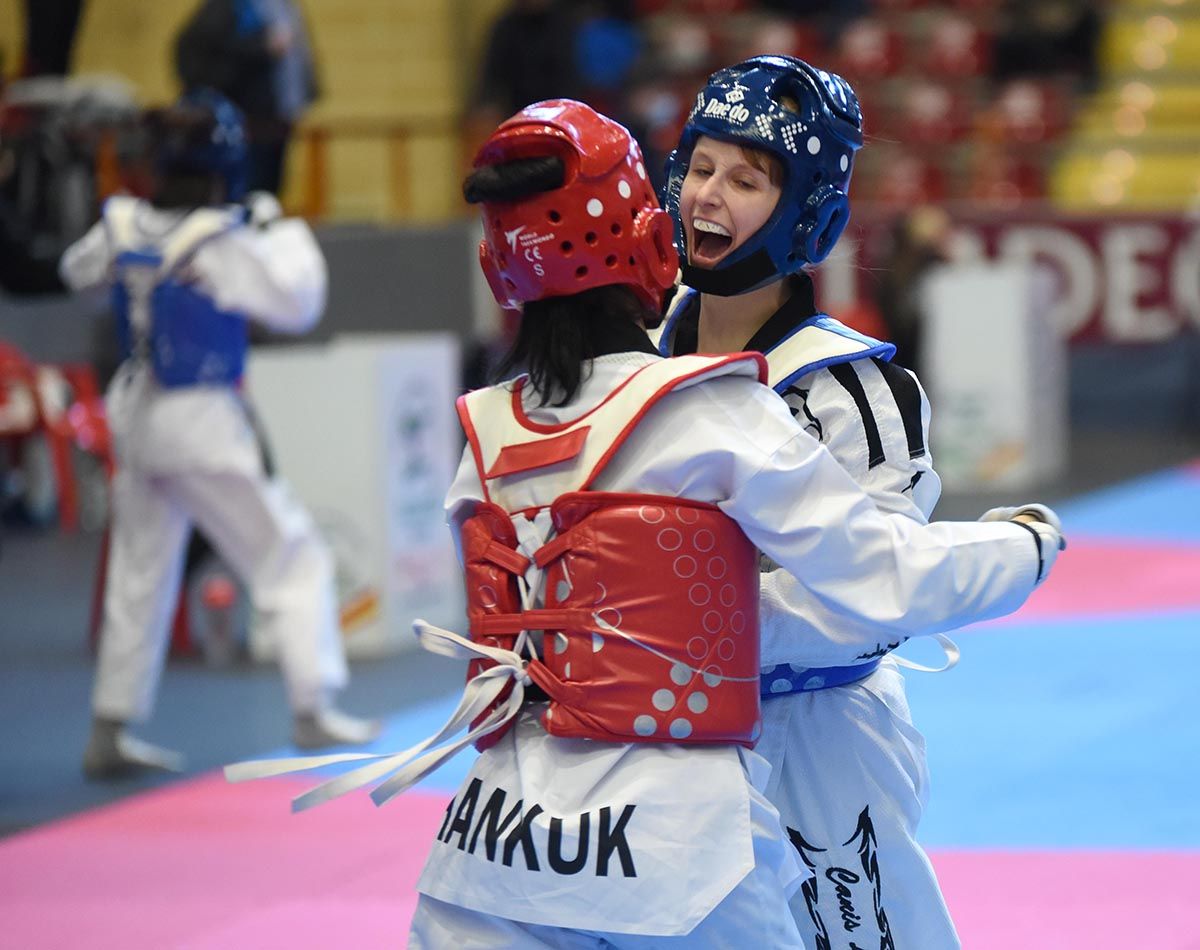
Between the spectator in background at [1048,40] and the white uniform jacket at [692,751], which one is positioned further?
the spectator in background at [1048,40]

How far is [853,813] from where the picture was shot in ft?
9.08

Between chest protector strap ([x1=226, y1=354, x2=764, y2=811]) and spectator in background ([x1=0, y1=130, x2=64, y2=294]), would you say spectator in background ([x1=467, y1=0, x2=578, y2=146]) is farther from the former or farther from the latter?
chest protector strap ([x1=226, y1=354, x2=764, y2=811])

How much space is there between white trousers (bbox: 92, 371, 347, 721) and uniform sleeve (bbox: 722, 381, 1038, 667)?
4.00 meters

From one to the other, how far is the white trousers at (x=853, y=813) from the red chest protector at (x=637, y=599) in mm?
395

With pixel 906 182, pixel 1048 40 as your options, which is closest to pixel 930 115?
pixel 906 182

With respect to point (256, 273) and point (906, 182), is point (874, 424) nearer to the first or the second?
point (256, 273)

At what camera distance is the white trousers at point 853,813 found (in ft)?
9.09

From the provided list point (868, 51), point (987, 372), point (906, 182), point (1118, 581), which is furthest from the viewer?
point (868, 51)

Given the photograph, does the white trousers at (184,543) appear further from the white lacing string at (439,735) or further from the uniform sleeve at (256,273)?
the white lacing string at (439,735)

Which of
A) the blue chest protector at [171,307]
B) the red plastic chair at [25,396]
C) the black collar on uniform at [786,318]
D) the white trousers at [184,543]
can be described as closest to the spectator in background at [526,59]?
the red plastic chair at [25,396]

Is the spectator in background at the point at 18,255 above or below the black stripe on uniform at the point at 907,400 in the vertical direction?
below

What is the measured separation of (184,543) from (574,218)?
4.25 meters

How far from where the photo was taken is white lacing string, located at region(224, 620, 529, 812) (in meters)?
2.41

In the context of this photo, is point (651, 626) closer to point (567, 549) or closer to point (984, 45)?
point (567, 549)
